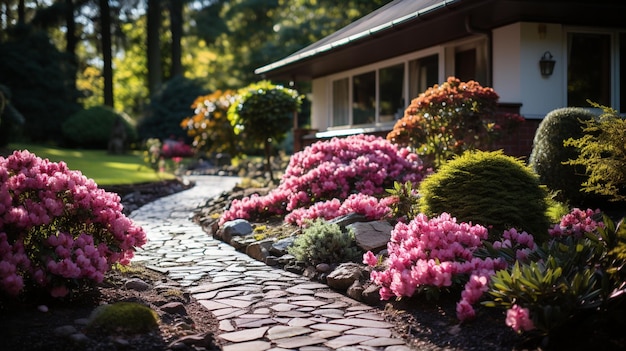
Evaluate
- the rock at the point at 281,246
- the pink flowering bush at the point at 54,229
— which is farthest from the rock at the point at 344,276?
the pink flowering bush at the point at 54,229

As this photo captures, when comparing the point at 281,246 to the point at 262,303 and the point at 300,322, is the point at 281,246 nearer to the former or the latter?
the point at 262,303

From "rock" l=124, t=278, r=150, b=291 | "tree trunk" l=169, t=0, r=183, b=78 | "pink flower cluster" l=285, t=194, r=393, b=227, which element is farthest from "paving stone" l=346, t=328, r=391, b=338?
"tree trunk" l=169, t=0, r=183, b=78

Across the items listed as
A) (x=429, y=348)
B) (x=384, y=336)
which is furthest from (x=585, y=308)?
(x=384, y=336)

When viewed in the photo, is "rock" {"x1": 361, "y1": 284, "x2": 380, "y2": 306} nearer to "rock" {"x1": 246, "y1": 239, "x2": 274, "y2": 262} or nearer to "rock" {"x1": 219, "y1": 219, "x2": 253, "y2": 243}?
"rock" {"x1": 246, "y1": 239, "x2": 274, "y2": 262}

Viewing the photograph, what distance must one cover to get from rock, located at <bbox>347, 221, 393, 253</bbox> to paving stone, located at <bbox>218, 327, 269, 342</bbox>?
2.25 metres

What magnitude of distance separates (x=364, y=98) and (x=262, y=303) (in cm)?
1168

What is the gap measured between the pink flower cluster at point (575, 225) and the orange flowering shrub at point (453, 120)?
2874 millimetres

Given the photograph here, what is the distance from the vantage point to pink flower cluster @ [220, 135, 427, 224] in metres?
9.01

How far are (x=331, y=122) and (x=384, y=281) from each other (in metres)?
13.1

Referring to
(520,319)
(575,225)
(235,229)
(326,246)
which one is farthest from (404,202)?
(520,319)

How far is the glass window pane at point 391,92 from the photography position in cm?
1475

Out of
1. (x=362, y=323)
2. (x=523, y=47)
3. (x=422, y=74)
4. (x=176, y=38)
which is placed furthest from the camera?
(x=176, y=38)

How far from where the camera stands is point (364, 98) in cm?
1638

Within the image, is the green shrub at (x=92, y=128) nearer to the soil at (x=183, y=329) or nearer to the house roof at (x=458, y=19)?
the house roof at (x=458, y=19)
